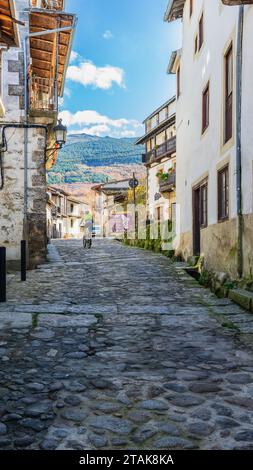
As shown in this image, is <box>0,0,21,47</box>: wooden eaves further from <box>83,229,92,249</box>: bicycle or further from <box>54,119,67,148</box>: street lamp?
<box>83,229,92,249</box>: bicycle

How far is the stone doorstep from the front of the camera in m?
6.02

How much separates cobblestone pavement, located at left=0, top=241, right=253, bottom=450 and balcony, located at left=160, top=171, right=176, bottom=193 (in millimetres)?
22730

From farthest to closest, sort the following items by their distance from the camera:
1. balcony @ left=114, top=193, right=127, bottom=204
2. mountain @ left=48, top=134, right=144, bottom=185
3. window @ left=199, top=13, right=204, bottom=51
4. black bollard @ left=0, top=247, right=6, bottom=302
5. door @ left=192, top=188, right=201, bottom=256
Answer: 1. mountain @ left=48, top=134, right=144, bottom=185
2. balcony @ left=114, top=193, right=127, bottom=204
3. door @ left=192, top=188, right=201, bottom=256
4. window @ left=199, top=13, right=204, bottom=51
5. black bollard @ left=0, top=247, right=6, bottom=302

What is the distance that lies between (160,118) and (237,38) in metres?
30.7

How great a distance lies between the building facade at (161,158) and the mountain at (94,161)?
75.0m

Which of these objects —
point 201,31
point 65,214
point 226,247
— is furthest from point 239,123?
point 65,214

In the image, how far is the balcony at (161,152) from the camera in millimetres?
31366

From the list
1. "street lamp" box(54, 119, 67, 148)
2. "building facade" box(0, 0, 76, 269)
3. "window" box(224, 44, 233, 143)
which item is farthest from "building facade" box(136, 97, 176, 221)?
"window" box(224, 44, 233, 143)

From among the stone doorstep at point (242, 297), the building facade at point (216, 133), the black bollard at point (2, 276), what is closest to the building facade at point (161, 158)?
the building facade at point (216, 133)

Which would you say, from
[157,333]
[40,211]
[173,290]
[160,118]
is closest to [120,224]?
[160,118]

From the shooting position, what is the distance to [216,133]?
365 inches

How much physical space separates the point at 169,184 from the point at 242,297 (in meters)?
24.3

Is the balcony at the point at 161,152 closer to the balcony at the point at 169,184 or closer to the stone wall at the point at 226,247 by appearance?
the balcony at the point at 169,184
